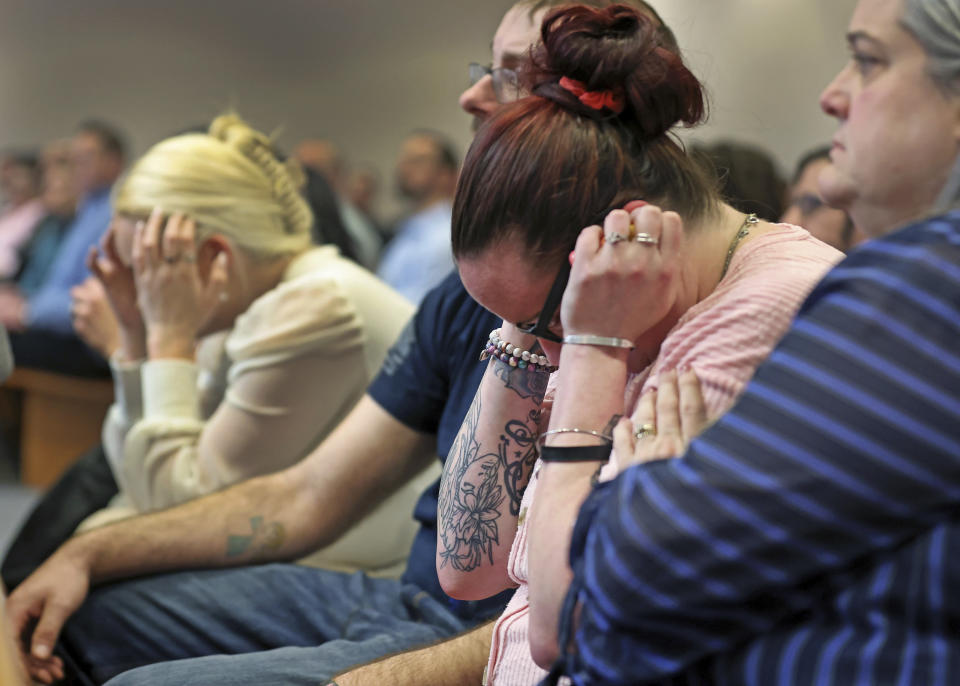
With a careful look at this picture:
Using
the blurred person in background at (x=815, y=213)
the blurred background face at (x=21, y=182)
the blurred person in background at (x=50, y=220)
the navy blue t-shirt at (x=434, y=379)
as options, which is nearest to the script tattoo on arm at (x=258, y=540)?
the navy blue t-shirt at (x=434, y=379)

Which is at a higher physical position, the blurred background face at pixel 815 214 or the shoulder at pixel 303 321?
the blurred background face at pixel 815 214

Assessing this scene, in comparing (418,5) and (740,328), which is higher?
(740,328)

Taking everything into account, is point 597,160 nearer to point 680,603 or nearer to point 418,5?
point 680,603

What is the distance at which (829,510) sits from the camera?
66 cm

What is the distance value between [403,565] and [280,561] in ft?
0.79

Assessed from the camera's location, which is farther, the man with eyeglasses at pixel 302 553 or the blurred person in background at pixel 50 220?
the blurred person in background at pixel 50 220

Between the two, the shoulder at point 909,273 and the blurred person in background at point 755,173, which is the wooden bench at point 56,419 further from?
the shoulder at point 909,273

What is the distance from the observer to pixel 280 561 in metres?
1.62

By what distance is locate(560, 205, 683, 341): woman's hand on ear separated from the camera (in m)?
0.89

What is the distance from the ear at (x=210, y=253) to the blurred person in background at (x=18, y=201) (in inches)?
186

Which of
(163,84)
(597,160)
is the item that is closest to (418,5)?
(163,84)

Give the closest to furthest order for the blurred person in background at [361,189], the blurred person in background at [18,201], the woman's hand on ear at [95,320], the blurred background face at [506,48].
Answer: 1. the blurred background face at [506,48]
2. the woman's hand on ear at [95,320]
3. the blurred person in background at [18,201]
4. the blurred person in background at [361,189]

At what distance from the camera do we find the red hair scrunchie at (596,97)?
37.4 inches

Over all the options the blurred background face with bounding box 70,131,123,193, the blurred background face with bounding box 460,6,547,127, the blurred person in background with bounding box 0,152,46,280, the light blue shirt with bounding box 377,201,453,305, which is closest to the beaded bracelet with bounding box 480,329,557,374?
the blurred background face with bounding box 460,6,547,127
